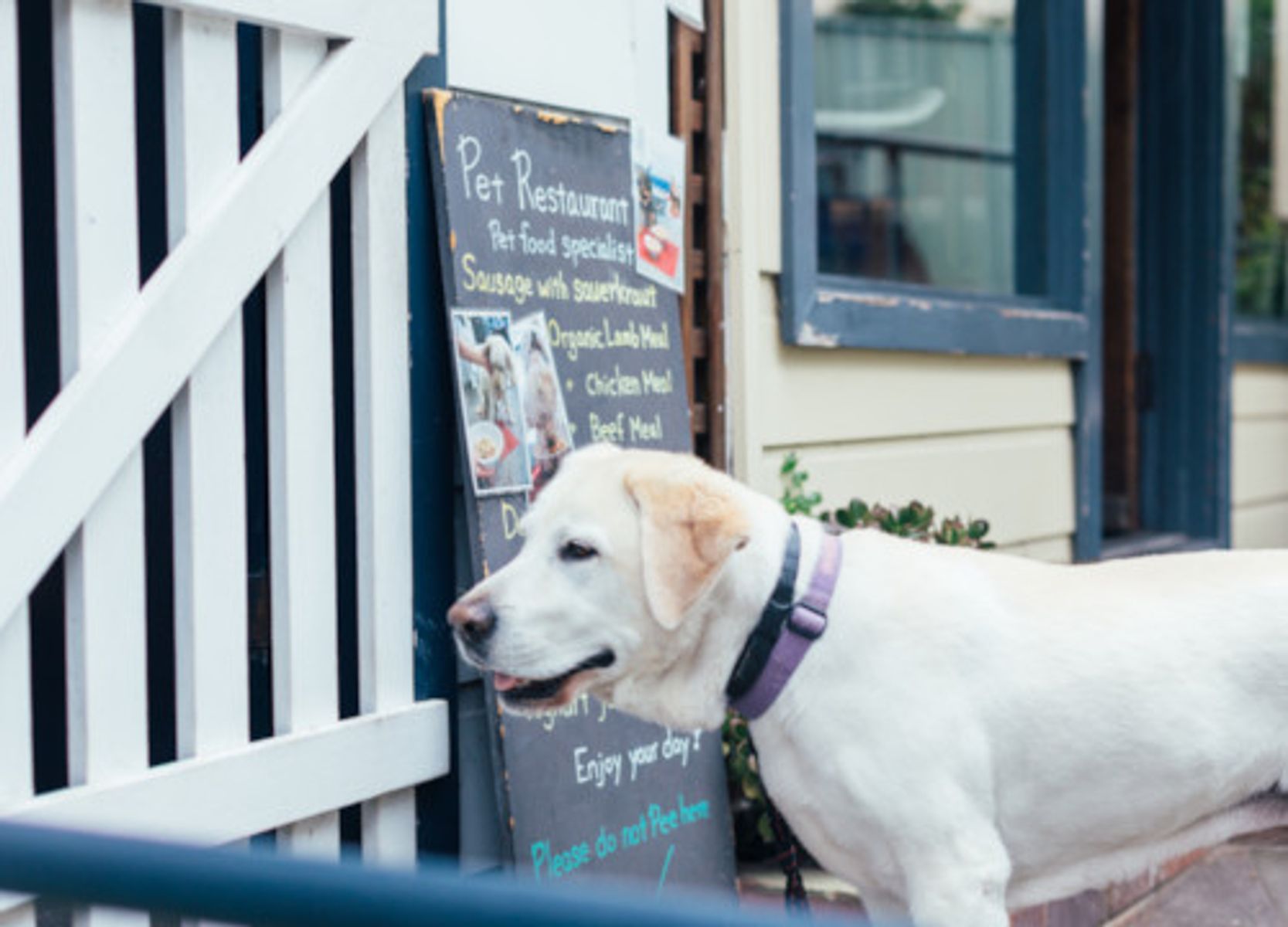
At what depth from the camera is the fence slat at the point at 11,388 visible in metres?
2.33

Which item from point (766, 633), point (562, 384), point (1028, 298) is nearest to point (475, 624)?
point (766, 633)

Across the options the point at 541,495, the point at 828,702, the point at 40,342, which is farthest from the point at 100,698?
the point at 828,702

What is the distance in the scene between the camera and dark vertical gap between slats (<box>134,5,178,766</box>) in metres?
2.76

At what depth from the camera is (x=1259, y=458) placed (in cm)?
768

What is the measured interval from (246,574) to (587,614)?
724 mm

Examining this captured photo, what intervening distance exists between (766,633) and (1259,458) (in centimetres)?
582

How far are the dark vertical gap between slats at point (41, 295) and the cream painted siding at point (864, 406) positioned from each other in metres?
1.89

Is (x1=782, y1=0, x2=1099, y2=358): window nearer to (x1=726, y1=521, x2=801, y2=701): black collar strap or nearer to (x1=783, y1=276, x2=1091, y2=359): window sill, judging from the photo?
(x1=783, y1=276, x2=1091, y2=359): window sill

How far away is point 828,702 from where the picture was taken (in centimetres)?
251

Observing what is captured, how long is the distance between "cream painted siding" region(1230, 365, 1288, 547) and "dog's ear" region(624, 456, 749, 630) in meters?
5.30

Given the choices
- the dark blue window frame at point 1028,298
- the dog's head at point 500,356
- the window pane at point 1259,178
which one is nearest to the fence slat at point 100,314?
the dog's head at point 500,356

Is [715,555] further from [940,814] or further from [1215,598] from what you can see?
[1215,598]

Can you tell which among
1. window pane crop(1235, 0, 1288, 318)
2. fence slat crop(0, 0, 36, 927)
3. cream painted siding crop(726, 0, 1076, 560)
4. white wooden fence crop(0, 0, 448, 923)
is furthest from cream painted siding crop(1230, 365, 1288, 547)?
fence slat crop(0, 0, 36, 927)

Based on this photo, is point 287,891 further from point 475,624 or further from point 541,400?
point 541,400
